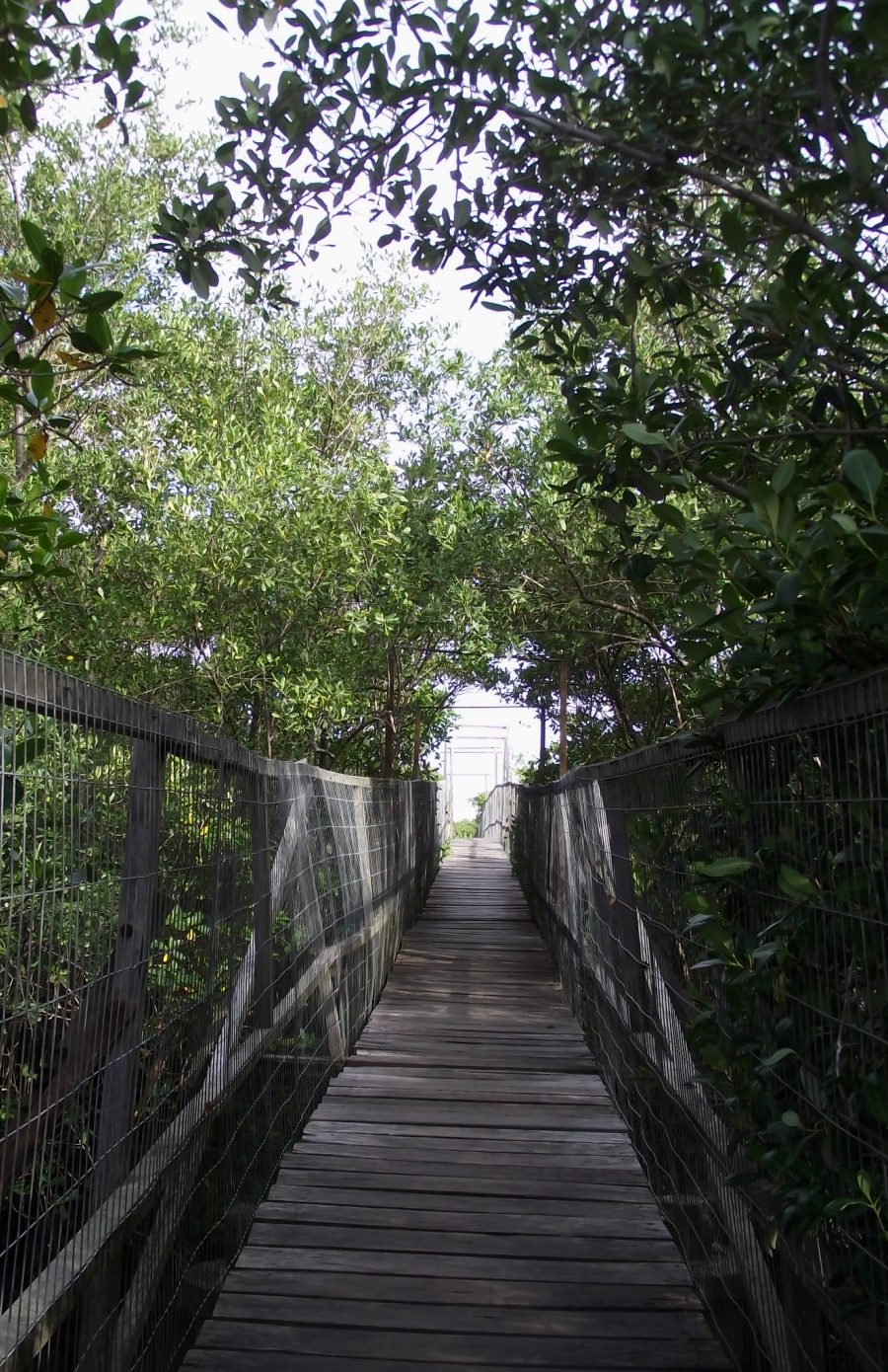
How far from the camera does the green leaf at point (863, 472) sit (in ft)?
6.47

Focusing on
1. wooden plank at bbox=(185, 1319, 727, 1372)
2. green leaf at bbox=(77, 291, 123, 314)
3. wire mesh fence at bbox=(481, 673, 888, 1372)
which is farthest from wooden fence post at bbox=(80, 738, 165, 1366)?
wire mesh fence at bbox=(481, 673, 888, 1372)

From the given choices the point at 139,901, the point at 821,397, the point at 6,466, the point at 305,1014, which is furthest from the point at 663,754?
the point at 6,466

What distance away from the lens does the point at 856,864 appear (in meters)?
1.91

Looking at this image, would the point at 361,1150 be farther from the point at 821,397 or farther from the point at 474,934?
the point at 474,934

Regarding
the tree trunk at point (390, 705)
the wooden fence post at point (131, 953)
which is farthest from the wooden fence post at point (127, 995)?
the tree trunk at point (390, 705)

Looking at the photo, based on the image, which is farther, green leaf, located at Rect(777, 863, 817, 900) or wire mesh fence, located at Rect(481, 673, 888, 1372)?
green leaf, located at Rect(777, 863, 817, 900)

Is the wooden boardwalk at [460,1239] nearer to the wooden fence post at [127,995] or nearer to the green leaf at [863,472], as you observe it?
the wooden fence post at [127,995]

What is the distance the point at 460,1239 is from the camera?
3854 millimetres

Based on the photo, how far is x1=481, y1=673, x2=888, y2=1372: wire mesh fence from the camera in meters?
1.81

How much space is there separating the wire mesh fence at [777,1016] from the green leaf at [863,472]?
0.34 metres

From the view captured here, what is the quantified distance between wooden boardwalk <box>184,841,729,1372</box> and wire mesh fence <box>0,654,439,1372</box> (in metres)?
0.24

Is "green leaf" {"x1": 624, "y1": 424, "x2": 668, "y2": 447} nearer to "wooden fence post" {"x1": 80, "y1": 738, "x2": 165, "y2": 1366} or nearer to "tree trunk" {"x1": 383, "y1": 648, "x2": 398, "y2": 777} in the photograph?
"wooden fence post" {"x1": 80, "y1": 738, "x2": 165, "y2": 1366}

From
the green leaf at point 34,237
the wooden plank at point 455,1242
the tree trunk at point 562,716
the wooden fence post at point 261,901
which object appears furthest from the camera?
the tree trunk at point 562,716

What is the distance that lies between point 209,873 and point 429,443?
33.3 ft
